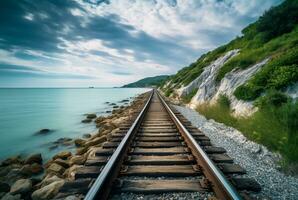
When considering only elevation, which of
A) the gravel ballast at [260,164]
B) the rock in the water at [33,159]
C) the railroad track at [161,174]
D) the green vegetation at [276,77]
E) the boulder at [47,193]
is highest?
the green vegetation at [276,77]

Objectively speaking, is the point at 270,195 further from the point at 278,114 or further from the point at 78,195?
the point at 278,114

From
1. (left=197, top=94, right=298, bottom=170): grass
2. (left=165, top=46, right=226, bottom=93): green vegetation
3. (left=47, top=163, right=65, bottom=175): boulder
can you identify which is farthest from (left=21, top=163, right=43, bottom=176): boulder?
(left=165, top=46, right=226, bottom=93): green vegetation

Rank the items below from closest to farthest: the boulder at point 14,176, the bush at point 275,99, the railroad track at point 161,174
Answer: the railroad track at point 161,174 → the boulder at point 14,176 → the bush at point 275,99

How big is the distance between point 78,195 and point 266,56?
11195 mm

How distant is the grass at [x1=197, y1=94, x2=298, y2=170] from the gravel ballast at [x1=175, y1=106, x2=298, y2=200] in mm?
215

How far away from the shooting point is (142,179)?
302 cm

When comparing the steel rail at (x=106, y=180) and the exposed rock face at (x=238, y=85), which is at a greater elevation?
the exposed rock face at (x=238, y=85)

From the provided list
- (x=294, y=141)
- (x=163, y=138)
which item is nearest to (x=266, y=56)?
(x=294, y=141)

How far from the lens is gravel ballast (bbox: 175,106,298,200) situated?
9.28 ft

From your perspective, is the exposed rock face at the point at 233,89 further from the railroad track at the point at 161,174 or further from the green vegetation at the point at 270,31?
the railroad track at the point at 161,174

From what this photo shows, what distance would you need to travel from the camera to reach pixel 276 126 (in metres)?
5.08

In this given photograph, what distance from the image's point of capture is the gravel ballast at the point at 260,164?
2828mm

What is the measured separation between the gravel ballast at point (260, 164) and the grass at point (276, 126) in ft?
0.71

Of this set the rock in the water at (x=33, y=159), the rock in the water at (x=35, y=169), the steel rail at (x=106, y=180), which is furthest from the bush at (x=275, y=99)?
the rock in the water at (x=33, y=159)
